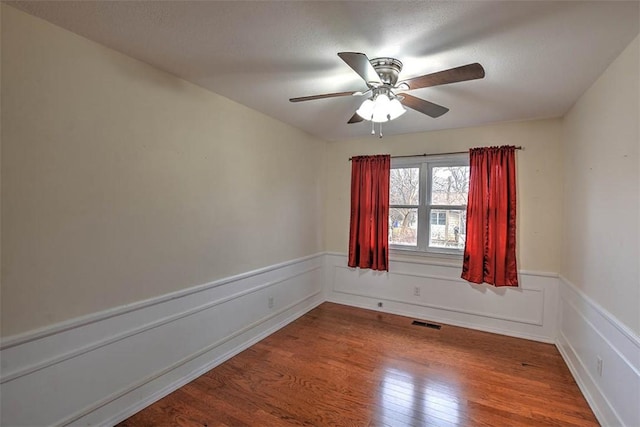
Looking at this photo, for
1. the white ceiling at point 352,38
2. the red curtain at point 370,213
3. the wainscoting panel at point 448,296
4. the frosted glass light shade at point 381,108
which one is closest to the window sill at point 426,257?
the wainscoting panel at point 448,296

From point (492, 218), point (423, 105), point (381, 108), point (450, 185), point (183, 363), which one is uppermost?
point (423, 105)

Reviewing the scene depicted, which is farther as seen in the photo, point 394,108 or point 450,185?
point 450,185

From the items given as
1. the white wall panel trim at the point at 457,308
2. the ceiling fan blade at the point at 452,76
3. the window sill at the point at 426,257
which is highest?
the ceiling fan blade at the point at 452,76

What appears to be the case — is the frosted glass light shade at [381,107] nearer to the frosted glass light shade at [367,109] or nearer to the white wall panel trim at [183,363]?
the frosted glass light shade at [367,109]

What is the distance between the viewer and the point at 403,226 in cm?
401

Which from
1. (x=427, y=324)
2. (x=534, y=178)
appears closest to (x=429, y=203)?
(x=534, y=178)

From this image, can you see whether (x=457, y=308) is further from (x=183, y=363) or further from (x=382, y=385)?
(x=183, y=363)

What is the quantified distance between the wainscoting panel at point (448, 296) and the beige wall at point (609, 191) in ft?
1.97

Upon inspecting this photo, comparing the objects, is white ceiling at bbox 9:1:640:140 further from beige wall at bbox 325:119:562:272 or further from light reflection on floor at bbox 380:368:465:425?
light reflection on floor at bbox 380:368:465:425

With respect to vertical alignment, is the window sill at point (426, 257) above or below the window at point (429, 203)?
below

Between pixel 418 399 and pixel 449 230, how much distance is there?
209 cm

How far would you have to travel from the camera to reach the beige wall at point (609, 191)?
5.61ft

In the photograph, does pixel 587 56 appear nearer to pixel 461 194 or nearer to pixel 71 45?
pixel 461 194

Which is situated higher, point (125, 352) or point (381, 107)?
point (381, 107)
